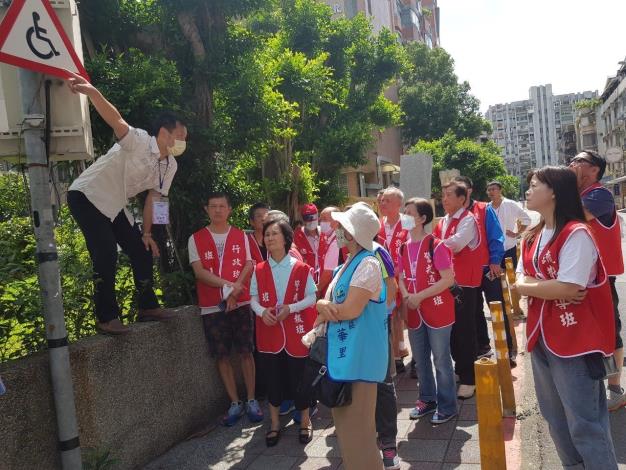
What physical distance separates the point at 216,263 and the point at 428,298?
190 centimetres

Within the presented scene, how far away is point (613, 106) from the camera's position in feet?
195

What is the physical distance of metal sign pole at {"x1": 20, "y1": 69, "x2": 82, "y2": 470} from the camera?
2740 mm

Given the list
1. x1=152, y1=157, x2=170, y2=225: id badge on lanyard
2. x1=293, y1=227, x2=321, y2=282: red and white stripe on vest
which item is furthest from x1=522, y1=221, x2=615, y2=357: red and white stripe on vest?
x1=293, y1=227, x2=321, y2=282: red and white stripe on vest

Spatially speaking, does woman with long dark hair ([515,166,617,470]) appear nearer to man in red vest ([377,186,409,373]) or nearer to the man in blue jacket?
the man in blue jacket

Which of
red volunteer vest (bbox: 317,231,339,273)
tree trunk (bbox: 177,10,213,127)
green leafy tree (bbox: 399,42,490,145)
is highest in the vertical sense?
green leafy tree (bbox: 399,42,490,145)

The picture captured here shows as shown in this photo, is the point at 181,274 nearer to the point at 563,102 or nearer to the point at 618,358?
the point at 618,358

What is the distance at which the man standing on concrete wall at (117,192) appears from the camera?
3.57 metres

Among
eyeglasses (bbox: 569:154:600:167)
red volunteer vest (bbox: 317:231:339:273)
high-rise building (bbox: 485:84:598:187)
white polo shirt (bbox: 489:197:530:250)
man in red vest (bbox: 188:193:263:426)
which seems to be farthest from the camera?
high-rise building (bbox: 485:84:598:187)

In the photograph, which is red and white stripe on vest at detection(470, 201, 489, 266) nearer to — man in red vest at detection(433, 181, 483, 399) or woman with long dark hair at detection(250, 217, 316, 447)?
man in red vest at detection(433, 181, 483, 399)

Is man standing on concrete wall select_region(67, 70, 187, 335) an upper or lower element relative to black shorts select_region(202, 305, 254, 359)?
upper

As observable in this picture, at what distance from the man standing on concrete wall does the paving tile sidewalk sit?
1.21m

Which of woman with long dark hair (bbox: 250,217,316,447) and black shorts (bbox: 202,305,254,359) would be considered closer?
woman with long dark hair (bbox: 250,217,316,447)

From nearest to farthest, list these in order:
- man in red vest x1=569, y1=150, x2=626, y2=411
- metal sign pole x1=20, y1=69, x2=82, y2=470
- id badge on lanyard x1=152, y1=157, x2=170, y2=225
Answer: metal sign pole x1=20, y1=69, x2=82, y2=470 < id badge on lanyard x1=152, y1=157, x2=170, y2=225 < man in red vest x1=569, y1=150, x2=626, y2=411

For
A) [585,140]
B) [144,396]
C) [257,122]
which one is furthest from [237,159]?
[585,140]
